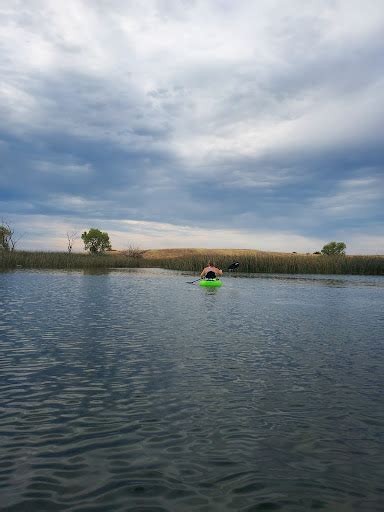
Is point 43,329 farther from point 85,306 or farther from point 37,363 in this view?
point 85,306

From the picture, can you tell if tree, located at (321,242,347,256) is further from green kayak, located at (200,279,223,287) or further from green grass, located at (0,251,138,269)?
green kayak, located at (200,279,223,287)

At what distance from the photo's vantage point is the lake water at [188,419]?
5039 millimetres

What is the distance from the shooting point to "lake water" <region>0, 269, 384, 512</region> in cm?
504

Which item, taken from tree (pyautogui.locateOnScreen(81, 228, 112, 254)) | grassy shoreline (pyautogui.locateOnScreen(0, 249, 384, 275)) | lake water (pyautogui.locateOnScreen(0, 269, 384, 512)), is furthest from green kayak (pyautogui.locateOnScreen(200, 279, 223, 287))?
tree (pyautogui.locateOnScreen(81, 228, 112, 254))

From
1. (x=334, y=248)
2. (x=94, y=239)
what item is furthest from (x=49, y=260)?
(x=334, y=248)

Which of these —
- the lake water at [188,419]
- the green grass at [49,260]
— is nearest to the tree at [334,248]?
the green grass at [49,260]

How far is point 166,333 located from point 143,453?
27.3ft

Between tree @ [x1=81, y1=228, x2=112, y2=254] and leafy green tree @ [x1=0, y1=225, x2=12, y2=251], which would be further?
tree @ [x1=81, y1=228, x2=112, y2=254]

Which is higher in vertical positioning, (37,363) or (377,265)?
(377,265)

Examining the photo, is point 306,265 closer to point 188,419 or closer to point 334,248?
point 188,419

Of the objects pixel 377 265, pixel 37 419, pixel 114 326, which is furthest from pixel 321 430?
pixel 377 265

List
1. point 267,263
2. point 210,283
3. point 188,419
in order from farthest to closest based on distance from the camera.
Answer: point 267,263, point 210,283, point 188,419

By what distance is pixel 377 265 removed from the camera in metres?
56.6

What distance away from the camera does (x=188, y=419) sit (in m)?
7.11
